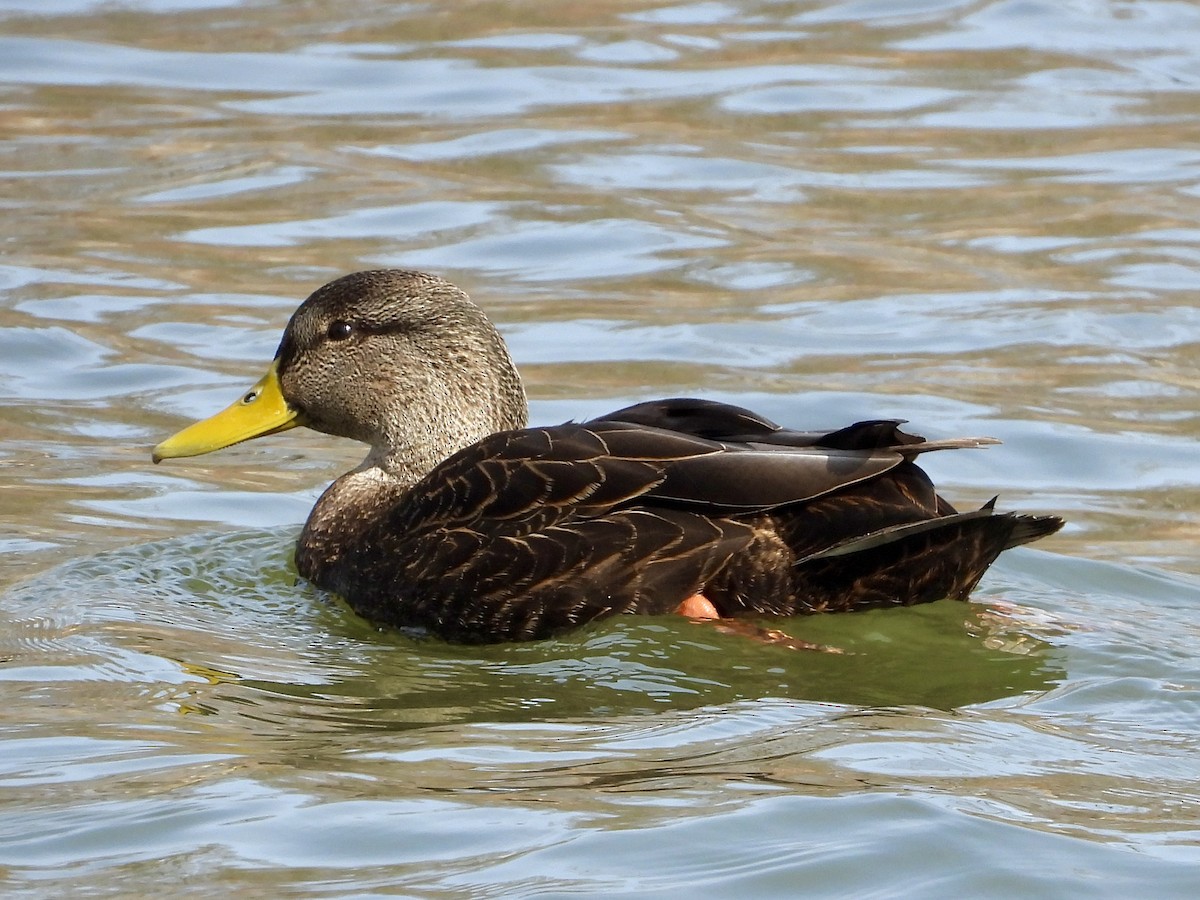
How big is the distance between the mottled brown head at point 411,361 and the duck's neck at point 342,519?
0.12 metres

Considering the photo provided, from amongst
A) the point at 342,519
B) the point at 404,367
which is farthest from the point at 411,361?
the point at 342,519

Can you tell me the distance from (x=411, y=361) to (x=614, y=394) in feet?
8.01

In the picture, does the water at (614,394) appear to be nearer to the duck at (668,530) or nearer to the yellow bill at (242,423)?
the duck at (668,530)

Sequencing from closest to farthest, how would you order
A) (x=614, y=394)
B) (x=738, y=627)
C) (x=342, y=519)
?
(x=738, y=627), (x=342, y=519), (x=614, y=394)

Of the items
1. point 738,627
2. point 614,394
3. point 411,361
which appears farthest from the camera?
point 614,394

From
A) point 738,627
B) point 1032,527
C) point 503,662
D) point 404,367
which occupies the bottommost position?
point 503,662

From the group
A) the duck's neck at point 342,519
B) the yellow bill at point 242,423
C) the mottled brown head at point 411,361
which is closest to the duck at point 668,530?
the duck's neck at point 342,519

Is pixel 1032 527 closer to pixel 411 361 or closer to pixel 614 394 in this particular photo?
pixel 411 361

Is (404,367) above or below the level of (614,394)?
above

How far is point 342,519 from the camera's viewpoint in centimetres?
735

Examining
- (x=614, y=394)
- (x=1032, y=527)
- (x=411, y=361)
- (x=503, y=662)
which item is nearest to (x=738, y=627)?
(x=503, y=662)

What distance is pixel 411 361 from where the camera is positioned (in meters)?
7.49

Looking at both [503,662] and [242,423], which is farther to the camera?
[242,423]

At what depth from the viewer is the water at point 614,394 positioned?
191 inches
